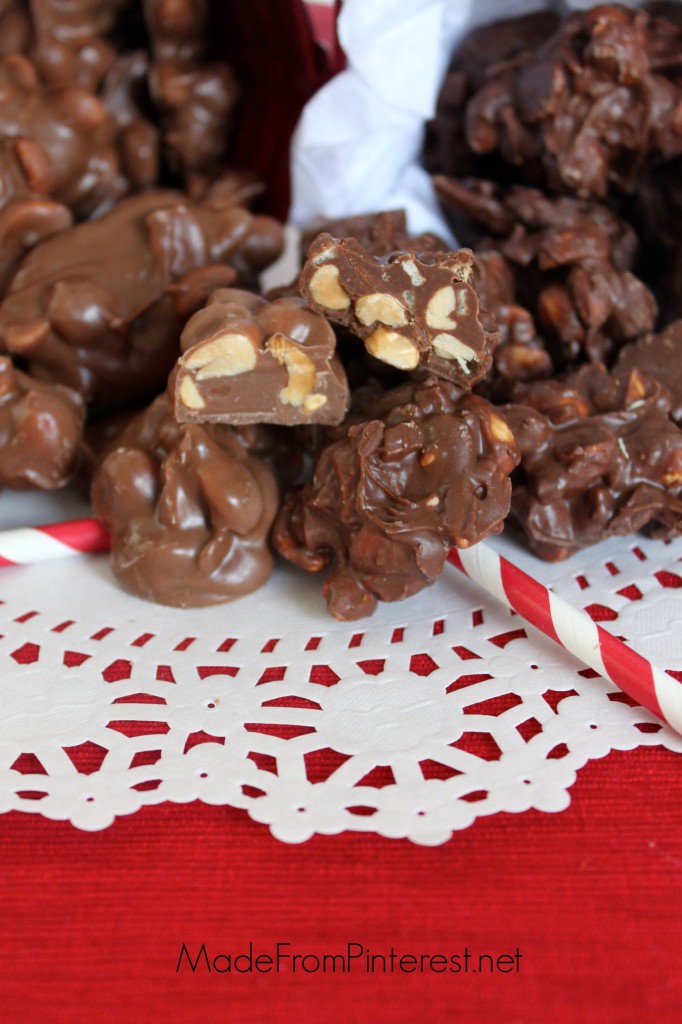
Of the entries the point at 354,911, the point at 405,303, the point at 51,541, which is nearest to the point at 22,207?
the point at 51,541

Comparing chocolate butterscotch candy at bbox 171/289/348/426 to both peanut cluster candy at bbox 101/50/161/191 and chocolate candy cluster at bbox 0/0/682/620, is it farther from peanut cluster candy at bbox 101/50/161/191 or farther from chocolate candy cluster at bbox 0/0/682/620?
peanut cluster candy at bbox 101/50/161/191

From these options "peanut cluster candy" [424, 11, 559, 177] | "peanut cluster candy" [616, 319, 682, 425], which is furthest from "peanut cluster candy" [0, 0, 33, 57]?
"peanut cluster candy" [616, 319, 682, 425]

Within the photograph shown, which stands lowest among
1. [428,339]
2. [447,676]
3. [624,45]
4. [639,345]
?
[447,676]

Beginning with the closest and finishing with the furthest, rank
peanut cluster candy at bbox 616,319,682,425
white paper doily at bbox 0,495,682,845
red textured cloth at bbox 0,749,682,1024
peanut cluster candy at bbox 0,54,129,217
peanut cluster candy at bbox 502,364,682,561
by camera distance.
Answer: red textured cloth at bbox 0,749,682,1024, white paper doily at bbox 0,495,682,845, peanut cluster candy at bbox 502,364,682,561, peanut cluster candy at bbox 616,319,682,425, peanut cluster candy at bbox 0,54,129,217

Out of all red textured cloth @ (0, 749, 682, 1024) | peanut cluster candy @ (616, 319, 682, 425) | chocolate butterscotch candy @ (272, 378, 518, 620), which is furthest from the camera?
peanut cluster candy @ (616, 319, 682, 425)

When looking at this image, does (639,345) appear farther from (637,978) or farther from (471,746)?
(637,978)

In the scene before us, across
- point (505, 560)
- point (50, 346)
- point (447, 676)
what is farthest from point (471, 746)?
point (50, 346)

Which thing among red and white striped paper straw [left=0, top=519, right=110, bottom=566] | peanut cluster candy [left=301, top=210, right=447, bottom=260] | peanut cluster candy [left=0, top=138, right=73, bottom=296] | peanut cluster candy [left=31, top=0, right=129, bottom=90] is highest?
peanut cluster candy [left=31, top=0, right=129, bottom=90]
